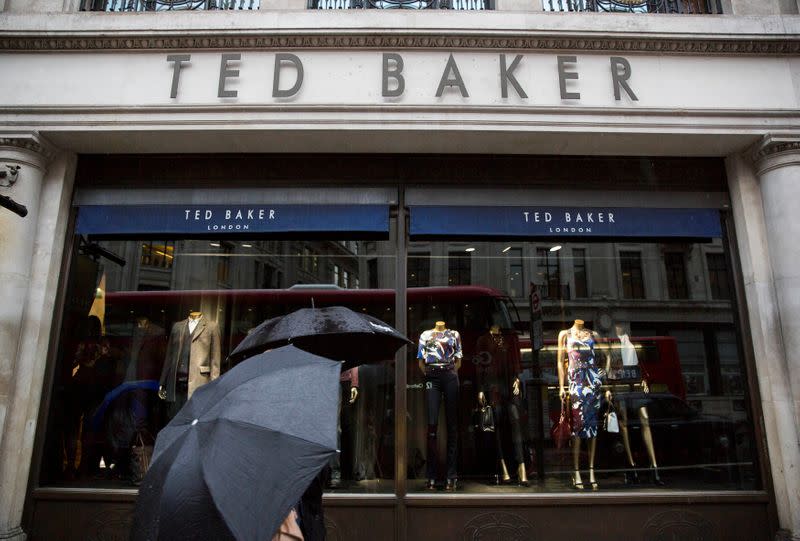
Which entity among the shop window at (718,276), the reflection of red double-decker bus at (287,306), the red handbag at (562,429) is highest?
the shop window at (718,276)

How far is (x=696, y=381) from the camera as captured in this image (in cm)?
722

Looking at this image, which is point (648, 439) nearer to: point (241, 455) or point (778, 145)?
point (778, 145)

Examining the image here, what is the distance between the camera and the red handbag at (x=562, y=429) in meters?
7.07

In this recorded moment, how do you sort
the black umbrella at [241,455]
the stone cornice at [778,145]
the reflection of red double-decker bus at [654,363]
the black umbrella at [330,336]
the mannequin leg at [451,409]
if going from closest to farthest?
the black umbrella at [241,455] → the black umbrella at [330,336] → the stone cornice at [778,145] → the mannequin leg at [451,409] → the reflection of red double-decker bus at [654,363]

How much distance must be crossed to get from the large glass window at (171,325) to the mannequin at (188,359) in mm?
20

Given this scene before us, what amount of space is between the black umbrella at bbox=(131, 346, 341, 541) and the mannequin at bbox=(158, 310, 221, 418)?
497cm

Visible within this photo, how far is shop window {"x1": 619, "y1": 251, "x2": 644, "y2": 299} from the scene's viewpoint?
7.45 metres

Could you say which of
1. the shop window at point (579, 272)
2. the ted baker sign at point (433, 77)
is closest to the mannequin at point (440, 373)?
the shop window at point (579, 272)

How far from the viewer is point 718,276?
7.14m

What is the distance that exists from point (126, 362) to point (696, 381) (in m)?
8.21

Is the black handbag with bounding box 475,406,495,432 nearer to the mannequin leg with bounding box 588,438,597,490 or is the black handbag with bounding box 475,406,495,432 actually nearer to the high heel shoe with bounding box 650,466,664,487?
the mannequin leg with bounding box 588,438,597,490

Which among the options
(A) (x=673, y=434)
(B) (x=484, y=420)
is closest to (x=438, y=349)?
(B) (x=484, y=420)

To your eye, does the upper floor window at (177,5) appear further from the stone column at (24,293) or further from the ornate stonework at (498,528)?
the ornate stonework at (498,528)

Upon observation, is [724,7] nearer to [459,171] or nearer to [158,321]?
[459,171]
